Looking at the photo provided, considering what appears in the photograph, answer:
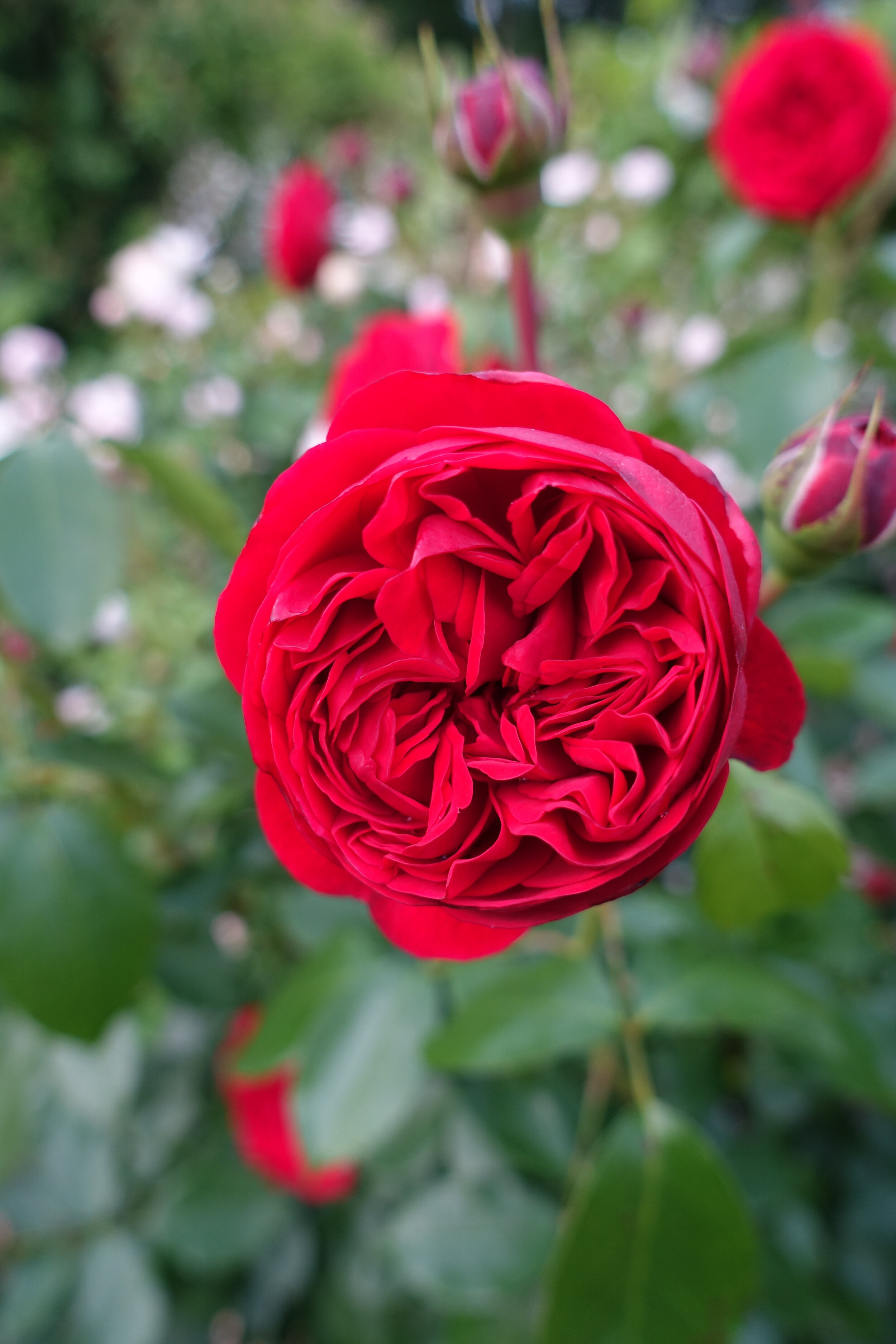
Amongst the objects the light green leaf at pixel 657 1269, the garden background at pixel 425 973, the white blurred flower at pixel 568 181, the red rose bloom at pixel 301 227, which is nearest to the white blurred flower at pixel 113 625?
the garden background at pixel 425 973

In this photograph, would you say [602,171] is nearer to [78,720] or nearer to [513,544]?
[78,720]

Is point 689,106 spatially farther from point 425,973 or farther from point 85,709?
point 425,973

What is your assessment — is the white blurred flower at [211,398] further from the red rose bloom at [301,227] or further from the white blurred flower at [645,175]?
the white blurred flower at [645,175]

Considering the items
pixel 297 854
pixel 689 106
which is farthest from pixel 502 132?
pixel 689 106

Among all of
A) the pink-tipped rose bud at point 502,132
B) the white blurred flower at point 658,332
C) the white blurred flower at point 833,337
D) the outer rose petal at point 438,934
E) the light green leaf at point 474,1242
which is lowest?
the light green leaf at point 474,1242

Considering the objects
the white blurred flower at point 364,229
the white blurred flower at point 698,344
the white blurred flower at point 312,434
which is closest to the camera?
the white blurred flower at point 312,434

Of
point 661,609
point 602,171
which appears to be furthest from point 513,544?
point 602,171

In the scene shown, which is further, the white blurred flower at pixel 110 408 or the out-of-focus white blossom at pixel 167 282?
the out-of-focus white blossom at pixel 167 282
